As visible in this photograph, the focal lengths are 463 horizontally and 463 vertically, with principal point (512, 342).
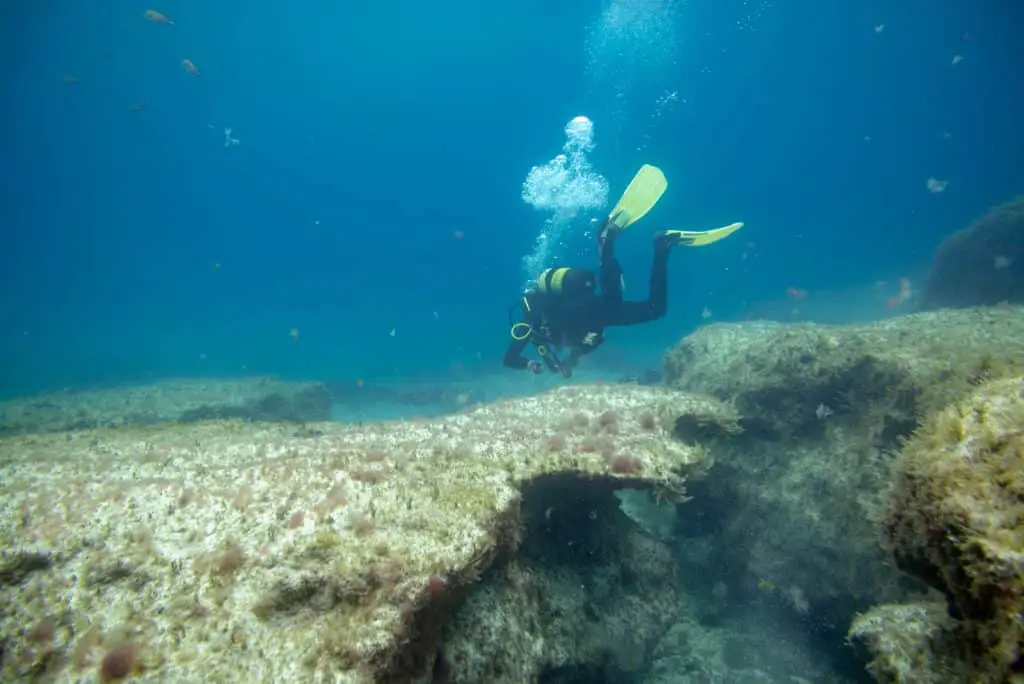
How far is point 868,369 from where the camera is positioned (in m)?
7.43

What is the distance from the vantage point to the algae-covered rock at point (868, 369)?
21.6 feet

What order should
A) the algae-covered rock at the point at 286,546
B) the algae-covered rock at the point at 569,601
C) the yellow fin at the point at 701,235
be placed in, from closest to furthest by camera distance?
the algae-covered rock at the point at 286,546 → the algae-covered rock at the point at 569,601 → the yellow fin at the point at 701,235

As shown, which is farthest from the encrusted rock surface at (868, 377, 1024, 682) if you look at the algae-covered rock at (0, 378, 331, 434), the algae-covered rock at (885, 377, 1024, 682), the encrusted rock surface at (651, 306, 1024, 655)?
the algae-covered rock at (0, 378, 331, 434)

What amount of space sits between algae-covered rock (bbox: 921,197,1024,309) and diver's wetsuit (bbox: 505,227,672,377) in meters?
15.3

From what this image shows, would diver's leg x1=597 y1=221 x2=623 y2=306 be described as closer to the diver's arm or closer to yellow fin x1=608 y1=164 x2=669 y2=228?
yellow fin x1=608 y1=164 x2=669 y2=228

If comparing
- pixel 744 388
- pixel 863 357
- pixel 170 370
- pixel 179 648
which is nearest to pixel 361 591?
pixel 179 648

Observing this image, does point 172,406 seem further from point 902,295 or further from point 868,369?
point 902,295

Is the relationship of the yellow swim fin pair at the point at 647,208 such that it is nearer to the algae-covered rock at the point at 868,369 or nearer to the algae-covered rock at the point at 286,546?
the algae-covered rock at the point at 868,369

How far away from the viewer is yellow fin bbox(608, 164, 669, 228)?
1283 cm

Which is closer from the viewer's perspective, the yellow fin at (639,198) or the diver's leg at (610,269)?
the diver's leg at (610,269)

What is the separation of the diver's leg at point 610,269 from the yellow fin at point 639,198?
0.37 meters

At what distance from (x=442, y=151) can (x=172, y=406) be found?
81135 mm

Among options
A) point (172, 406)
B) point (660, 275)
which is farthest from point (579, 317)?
point (172, 406)

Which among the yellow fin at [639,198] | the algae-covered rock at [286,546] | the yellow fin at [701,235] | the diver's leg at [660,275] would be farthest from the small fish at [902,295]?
the algae-covered rock at [286,546]
